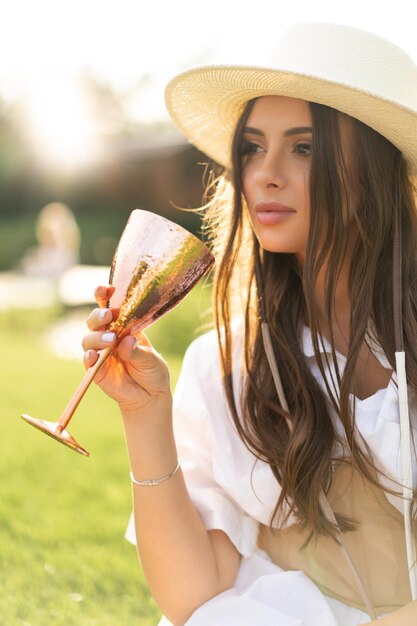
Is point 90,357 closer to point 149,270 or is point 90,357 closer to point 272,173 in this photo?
point 149,270

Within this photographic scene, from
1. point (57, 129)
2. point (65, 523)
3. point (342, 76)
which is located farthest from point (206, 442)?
point (57, 129)

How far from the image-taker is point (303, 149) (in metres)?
2.30

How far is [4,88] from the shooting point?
155ft

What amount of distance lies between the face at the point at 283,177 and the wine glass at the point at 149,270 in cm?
30

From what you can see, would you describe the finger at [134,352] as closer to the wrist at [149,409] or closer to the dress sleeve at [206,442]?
the wrist at [149,409]

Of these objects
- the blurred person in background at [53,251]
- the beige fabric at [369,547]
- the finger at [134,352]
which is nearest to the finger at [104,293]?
the finger at [134,352]

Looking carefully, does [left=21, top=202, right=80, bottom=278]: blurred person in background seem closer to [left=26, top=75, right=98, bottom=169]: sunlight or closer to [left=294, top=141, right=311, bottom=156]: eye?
[left=294, top=141, right=311, bottom=156]: eye

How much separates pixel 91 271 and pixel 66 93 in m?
27.5

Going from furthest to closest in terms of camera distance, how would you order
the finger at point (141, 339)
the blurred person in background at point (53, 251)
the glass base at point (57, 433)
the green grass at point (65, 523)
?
1. the blurred person in background at point (53, 251)
2. the green grass at point (65, 523)
3. the finger at point (141, 339)
4. the glass base at point (57, 433)

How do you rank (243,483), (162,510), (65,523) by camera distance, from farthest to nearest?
1. (65,523)
2. (243,483)
3. (162,510)

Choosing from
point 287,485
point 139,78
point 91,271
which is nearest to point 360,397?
point 287,485

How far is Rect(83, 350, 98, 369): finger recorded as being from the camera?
79.9 inches

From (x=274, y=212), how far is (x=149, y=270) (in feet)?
1.40

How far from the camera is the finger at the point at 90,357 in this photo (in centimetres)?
203
